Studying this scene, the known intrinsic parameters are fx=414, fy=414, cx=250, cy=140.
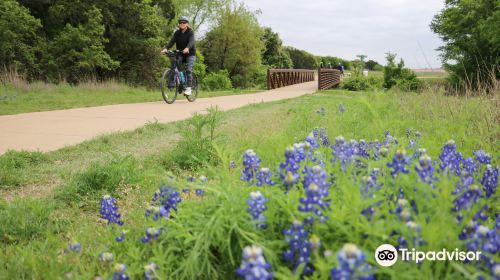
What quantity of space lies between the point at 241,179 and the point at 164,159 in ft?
6.56

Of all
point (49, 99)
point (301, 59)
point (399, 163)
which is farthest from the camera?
point (301, 59)

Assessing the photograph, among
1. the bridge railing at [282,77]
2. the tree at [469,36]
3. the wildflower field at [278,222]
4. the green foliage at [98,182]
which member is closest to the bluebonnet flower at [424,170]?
the wildflower field at [278,222]

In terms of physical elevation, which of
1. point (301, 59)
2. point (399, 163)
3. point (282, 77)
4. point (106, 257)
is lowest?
point (106, 257)

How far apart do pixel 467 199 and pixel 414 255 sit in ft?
1.21

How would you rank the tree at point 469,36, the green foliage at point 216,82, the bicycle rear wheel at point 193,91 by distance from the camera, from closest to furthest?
the bicycle rear wheel at point 193,91, the green foliage at point 216,82, the tree at point 469,36

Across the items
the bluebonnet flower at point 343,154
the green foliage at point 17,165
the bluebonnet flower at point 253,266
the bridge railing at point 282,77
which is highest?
the bridge railing at point 282,77

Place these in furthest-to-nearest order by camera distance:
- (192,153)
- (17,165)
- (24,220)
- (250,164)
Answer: (192,153) < (17,165) < (24,220) < (250,164)

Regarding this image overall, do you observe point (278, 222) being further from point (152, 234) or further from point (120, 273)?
point (120, 273)

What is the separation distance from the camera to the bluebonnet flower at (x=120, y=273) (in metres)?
1.48

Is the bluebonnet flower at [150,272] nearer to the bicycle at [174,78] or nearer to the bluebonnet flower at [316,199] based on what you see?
the bluebonnet flower at [316,199]

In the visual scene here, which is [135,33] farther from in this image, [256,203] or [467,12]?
[467,12]

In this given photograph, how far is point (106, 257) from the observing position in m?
1.67

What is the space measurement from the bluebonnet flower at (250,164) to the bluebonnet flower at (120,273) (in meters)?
0.69

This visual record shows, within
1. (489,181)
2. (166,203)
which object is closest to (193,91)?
(166,203)
